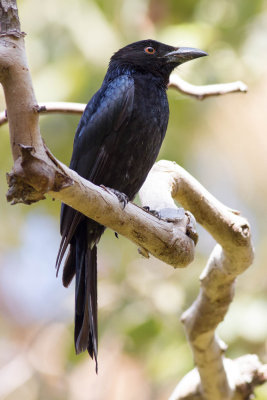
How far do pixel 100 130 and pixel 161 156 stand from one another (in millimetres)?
1586

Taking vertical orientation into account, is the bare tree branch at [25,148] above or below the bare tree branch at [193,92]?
above

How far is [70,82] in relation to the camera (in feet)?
16.1

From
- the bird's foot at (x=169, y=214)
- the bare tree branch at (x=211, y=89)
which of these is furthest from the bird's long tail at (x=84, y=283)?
the bare tree branch at (x=211, y=89)

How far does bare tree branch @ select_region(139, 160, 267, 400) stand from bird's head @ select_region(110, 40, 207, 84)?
691 millimetres

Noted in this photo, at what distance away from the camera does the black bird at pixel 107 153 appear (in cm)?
353

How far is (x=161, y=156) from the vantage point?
5090 millimetres

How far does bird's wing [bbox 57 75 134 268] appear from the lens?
352 centimetres

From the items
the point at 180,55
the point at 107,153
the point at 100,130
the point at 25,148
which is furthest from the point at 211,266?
the point at 25,148

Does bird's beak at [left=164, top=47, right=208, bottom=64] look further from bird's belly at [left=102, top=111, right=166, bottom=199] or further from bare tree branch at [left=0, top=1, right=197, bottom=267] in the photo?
bare tree branch at [left=0, top=1, right=197, bottom=267]

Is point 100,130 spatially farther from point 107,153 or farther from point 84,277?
point 84,277

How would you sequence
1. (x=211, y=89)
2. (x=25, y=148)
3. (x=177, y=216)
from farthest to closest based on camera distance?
(x=211, y=89), (x=177, y=216), (x=25, y=148)

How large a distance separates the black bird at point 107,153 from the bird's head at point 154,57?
11.2 inches

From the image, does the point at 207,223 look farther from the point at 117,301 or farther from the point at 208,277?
the point at 117,301

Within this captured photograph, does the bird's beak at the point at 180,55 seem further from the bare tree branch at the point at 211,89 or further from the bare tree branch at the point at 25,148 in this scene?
the bare tree branch at the point at 25,148
